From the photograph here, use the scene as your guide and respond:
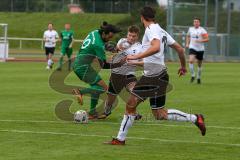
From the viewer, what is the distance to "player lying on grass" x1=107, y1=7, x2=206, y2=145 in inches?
470

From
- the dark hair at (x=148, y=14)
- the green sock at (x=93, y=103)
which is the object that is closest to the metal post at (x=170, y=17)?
the green sock at (x=93, y=103)

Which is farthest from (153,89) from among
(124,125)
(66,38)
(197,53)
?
(66,38)

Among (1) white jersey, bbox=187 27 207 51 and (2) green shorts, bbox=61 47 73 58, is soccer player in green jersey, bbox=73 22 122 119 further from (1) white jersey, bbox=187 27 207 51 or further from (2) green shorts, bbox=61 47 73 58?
(2) green shorts, bbox=61 47 73 58

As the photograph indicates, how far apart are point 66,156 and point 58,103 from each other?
813cm

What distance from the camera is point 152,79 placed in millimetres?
12500

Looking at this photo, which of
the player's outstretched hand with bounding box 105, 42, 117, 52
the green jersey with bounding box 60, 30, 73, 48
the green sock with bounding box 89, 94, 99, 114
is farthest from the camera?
the green jersey with bounding box 60, 30, 73, 48

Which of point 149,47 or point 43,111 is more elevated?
point 149,47

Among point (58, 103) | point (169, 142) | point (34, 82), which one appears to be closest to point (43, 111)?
point (58, 103)

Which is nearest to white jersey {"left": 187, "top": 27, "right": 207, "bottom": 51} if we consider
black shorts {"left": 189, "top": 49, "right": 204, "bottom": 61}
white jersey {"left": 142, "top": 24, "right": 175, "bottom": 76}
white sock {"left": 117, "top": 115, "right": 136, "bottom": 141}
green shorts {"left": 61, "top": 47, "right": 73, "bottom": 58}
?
black shorts {"left": 189, "top": 49, "right": 204, "bottom": 61}

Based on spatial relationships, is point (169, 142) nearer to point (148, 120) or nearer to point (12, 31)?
point (148, 120)

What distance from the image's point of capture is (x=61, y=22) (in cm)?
7812

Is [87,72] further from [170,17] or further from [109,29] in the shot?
[170,17]

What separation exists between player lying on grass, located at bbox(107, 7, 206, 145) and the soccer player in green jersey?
283 cm

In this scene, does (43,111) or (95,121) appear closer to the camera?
(95,121)
